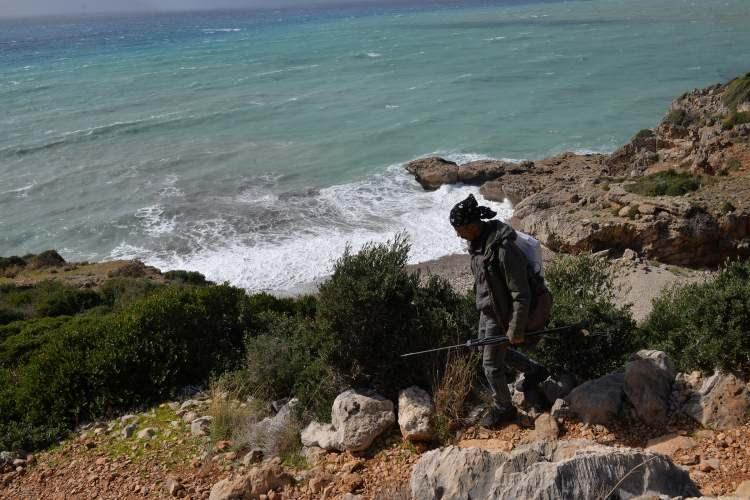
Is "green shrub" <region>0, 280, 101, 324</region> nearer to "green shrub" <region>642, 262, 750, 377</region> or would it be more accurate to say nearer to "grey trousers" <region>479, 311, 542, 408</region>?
"grey trousers" <region>479, 311, 542, 408</region>

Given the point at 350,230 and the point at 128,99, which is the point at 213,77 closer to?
the point at 128,99

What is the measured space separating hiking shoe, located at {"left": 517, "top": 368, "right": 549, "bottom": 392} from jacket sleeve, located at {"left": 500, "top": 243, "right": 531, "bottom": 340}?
92 cm

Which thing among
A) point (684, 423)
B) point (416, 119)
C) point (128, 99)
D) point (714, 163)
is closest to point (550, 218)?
point (714, 163)

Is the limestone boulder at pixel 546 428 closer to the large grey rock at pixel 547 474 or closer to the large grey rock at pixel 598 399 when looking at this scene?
the large grey rock at pixel 598 399

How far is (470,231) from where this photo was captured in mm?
5125

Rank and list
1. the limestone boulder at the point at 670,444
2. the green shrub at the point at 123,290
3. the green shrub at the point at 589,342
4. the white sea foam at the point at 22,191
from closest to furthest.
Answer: the limestone boulder at the point at 670,444, the green shrub at the point at 589,342, the green shrub at the point at 123,290, the white sea foam at the point at 22,191

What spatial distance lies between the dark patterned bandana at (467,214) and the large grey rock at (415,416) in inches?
69.2

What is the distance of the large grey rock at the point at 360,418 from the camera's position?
552cm

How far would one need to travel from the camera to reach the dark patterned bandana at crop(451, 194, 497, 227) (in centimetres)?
504

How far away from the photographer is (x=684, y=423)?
5246 millimetres

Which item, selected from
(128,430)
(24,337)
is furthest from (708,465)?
(24,337)

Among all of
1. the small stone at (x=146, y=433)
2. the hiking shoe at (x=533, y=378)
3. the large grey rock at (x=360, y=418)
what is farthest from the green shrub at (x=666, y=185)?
the small stone at (x=146, y=433)

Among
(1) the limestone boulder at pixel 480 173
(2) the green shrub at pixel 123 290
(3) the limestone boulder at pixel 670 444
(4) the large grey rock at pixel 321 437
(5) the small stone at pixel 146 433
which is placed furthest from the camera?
(1) the limestone boulder at pixel 480 173

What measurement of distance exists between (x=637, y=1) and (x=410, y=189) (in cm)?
13293
